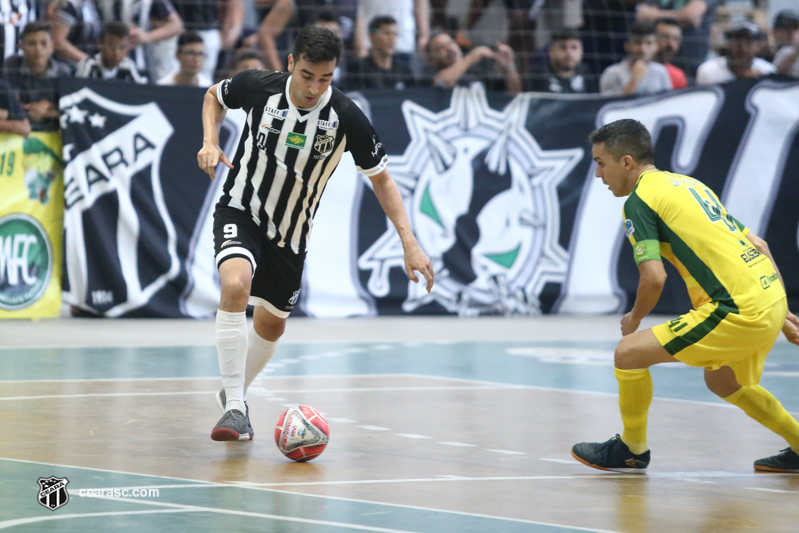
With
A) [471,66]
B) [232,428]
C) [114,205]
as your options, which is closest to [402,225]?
[232,428]

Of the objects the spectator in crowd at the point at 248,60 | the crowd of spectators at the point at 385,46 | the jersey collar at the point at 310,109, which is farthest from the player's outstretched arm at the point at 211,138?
the crowd of spectators at the point at 385,46

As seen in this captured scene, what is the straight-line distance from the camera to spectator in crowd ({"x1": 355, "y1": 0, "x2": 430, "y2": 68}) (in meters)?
13.9

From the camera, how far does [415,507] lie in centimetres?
441

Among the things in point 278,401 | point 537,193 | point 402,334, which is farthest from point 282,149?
point 537,193

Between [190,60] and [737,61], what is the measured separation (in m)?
7.14

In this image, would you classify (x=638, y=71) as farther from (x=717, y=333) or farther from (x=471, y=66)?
(x=717, y=333)

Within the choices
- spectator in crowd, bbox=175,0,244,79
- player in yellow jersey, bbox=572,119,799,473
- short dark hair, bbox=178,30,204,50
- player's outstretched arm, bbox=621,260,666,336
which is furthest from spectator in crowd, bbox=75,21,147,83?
player's outstretched arm, bbox=621,260,666,336

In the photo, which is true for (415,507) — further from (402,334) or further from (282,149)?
(402,334)

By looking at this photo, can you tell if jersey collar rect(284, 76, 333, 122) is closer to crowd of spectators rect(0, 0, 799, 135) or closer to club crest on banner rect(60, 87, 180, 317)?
crowd of spectators rect(0, 0, 799, 135)

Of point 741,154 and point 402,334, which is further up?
point 741,154

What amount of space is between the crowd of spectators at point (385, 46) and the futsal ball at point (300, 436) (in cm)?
751

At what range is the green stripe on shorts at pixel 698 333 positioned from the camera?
501cm

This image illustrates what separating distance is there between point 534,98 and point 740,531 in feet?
34.5

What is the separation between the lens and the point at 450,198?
13.8 m
